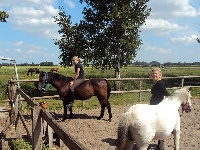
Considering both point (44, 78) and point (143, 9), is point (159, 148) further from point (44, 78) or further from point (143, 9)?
point (143, 9)

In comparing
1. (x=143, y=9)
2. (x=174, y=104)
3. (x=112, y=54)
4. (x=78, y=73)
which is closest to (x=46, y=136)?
(x=78, y=73)

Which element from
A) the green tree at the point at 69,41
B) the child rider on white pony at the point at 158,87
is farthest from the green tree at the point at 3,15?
the child rider on white pony at the point at 158,87

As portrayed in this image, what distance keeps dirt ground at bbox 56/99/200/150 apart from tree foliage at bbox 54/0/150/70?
34.5 ft

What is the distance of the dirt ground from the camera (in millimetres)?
7182

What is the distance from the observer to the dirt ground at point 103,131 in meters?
7.18

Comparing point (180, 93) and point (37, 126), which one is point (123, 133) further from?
point (180, 93)

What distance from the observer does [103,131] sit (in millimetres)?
8531

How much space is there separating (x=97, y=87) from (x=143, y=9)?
13478mm

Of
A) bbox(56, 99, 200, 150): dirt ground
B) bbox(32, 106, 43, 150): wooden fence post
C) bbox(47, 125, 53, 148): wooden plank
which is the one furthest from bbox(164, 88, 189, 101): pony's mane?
bbox(47, 125, 53, 148): wooden plank

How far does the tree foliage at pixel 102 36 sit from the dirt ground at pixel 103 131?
1051 centimetres

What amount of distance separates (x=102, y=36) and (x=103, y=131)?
14015 millimetres

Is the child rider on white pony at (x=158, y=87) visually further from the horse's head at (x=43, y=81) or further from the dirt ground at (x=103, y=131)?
the horse's head at (x=43, y=81)

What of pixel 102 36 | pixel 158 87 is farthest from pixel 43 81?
pixel 102 36

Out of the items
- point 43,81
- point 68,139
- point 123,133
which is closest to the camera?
point 68,139
